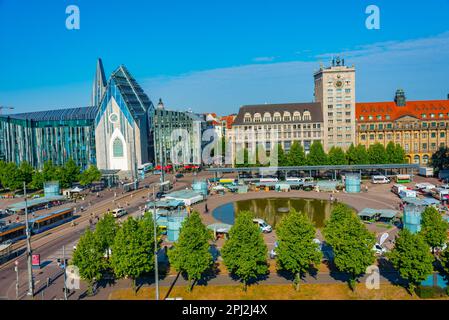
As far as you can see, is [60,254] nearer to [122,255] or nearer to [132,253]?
[122,255]

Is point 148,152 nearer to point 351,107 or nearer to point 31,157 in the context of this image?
point 31,157

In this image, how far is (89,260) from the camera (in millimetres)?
25688

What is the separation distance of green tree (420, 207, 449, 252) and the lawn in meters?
6.06

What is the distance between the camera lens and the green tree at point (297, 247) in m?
25.4

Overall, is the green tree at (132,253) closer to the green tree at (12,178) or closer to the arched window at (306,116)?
the green tree at (12,178)

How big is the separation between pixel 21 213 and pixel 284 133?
184 ft

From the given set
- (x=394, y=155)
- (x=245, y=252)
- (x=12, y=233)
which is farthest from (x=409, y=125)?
(x=12, y=233)

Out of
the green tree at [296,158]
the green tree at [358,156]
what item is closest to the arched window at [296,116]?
the green tree at [296,158]

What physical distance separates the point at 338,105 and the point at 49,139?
72.5 meters

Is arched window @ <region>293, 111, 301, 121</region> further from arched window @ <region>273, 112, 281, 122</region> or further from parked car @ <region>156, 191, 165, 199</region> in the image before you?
parked car @ <region>156, 191, 165, 199</region>

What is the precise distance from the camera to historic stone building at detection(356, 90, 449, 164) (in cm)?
8781

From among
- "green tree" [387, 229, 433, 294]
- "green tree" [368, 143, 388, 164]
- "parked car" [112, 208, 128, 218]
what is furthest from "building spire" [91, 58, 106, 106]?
"green tree" [387, 229, 433, 294]
